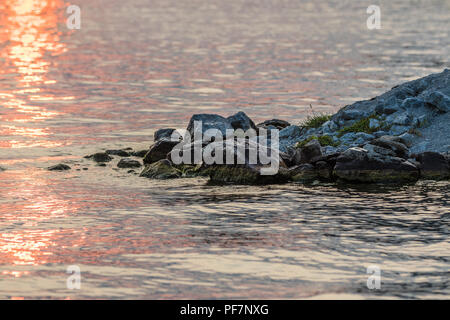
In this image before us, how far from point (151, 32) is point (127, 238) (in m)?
52.4

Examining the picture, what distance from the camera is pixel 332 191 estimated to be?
18766mm

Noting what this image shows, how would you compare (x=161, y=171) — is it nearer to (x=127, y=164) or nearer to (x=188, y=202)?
(x=127, y=164)

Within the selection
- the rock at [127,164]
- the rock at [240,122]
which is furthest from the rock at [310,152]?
the rock at [127,164]

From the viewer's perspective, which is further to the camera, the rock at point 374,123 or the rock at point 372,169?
the rock at point 374,123

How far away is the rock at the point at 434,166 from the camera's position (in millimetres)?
A: 19844

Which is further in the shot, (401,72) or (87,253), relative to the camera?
(401,72)

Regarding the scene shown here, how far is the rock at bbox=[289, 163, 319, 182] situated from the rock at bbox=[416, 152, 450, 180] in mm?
2325

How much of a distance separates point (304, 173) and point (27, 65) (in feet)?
96.5

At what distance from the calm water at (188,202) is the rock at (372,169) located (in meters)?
0.64

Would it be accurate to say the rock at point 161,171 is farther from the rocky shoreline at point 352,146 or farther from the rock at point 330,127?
the rock at point 330,127

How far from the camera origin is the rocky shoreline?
64.9 feet

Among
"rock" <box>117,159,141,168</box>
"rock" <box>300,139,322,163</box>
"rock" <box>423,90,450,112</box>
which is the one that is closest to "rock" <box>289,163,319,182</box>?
"rock" <box>300,139,322,163</box>

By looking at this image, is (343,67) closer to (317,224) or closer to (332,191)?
(332,191)

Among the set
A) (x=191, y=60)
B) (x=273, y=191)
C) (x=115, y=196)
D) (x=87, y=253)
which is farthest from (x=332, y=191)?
(x=191, y=60)
